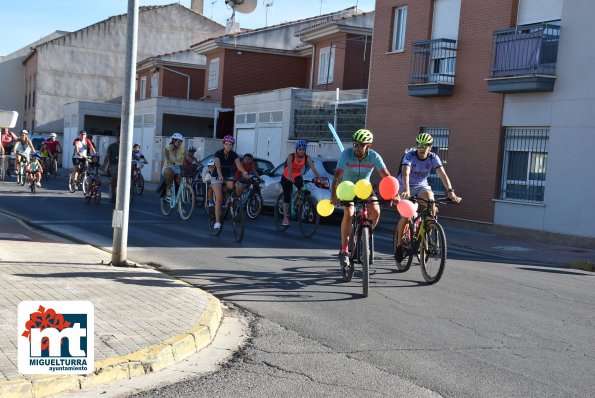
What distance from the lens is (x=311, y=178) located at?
19062 millimetres

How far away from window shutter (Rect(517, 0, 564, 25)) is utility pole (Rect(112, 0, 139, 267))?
1249 centimetres

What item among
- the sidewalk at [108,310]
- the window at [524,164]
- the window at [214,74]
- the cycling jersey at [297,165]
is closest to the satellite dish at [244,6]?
the window at [214,74]

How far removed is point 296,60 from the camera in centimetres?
4125

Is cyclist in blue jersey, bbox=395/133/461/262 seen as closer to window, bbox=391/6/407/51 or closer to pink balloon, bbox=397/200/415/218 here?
pink balloon, bbox=397/200/415/218

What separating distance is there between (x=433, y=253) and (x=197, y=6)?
58186 millimetres

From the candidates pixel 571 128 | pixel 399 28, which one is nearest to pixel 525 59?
pixel 571 128

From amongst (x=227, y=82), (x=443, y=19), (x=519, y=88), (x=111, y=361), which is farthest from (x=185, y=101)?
(x=111, y=361)

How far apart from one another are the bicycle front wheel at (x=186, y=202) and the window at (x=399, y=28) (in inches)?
399

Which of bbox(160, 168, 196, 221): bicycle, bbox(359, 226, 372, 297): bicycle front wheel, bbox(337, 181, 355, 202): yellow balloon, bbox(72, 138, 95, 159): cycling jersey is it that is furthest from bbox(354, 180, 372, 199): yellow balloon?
bbox(72, 138, 95, 159): cycling jersey

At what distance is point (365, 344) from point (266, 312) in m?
1.46

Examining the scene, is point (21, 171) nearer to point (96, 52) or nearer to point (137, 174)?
point (137, 174)

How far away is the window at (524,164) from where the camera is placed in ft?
64.0

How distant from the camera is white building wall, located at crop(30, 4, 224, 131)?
59.1 m

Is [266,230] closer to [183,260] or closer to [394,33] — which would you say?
[183,260]
